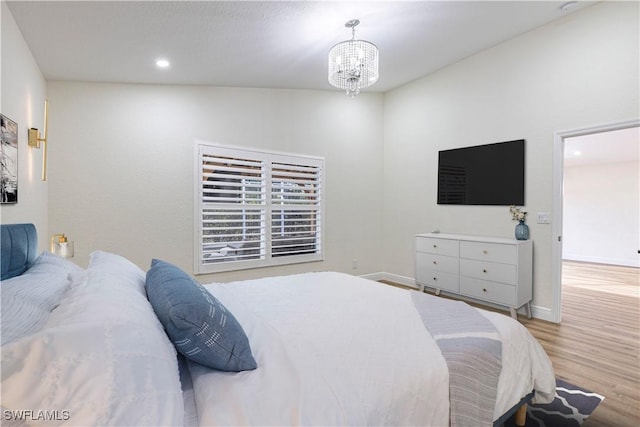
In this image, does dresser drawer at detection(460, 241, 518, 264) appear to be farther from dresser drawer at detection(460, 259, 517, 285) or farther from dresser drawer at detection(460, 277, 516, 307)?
dresser drawer at detection(460, 277, 516, 307)

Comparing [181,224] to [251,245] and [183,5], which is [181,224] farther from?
[183,5]

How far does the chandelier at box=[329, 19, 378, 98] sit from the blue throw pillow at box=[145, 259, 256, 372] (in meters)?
2.34

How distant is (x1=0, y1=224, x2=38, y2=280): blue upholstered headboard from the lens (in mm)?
1494

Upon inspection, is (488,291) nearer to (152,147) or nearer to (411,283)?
(411,283)

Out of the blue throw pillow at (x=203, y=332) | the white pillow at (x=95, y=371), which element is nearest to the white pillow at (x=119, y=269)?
the blue throw pillow at (x=203, y=332)

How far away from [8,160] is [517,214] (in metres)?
4.48

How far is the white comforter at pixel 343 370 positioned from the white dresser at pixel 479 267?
1.84m

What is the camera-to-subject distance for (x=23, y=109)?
8.01 ft

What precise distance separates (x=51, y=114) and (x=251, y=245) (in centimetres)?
241

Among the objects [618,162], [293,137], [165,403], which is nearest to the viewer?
[165,403]

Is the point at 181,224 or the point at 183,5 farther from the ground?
Result: the point at 183,5

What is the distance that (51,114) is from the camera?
317cm

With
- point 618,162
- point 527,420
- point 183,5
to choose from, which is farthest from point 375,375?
point 618,162

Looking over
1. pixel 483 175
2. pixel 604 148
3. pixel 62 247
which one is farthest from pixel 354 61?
pixel 604 148
